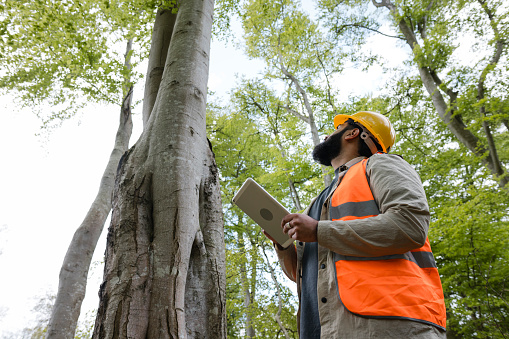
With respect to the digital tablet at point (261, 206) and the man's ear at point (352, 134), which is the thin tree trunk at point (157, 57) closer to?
the digital tablet at point (261, 206)

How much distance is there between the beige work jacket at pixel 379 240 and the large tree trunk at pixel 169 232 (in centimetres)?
74

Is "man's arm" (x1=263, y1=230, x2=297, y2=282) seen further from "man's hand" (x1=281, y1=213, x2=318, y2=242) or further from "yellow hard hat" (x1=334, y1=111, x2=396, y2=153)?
"yellow hard hat" (x1=334, y1=111, x2=396, y2=153)

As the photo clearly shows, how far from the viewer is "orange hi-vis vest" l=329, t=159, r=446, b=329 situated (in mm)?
1128

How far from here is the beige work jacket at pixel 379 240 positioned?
1116 mm

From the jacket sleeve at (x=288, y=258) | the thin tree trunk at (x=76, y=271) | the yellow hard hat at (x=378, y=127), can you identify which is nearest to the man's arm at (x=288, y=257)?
the jacket sleeve at (x=288, y=258)

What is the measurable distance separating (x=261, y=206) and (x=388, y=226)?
0.66 metres

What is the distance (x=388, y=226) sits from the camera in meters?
1.24

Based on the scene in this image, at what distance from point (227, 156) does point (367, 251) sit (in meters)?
11.0

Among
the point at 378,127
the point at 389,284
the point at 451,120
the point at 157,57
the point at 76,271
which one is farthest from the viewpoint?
the point at 451,120

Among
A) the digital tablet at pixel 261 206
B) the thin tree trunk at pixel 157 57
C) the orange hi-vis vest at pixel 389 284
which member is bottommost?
the orange hi-vis vest at pixel 389 284

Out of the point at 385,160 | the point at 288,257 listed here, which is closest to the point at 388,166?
the point at 385,160

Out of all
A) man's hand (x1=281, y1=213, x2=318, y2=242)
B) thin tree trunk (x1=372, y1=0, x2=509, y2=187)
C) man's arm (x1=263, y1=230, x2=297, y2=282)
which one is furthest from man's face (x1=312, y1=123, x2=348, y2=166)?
thin tree trunk (x1=372, y1=0, x2=509, y2=187)

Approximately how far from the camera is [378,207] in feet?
4.75

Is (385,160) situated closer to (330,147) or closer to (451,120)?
(330,147)
